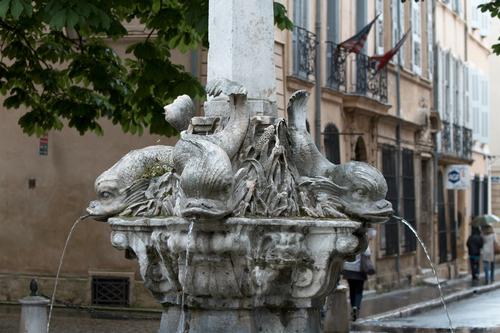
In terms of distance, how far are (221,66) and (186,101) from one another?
36 centimetres

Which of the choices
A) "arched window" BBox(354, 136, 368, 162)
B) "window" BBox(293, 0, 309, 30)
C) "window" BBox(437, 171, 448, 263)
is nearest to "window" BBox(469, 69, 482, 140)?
"window" BBox(437, 171, 448, 263)

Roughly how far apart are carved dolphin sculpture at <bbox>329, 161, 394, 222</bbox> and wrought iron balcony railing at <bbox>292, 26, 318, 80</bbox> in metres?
15.4

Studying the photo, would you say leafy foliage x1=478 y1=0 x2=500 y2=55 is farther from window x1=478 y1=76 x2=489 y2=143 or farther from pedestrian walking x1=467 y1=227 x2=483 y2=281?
window x1=478 y1=76 x2=489 y2=143

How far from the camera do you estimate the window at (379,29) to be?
29.3 m

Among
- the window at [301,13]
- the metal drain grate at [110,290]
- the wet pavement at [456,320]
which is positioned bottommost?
the wet pavement at [456,320]

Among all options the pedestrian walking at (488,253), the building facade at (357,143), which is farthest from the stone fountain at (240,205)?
the pedestrian walking at (488,253)

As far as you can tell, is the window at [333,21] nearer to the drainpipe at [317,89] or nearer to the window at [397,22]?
the drainpipe at [317,89]

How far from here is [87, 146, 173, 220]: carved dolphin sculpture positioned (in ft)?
26.5

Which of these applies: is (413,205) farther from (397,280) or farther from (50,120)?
(50,120)

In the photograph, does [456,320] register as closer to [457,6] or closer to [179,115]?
[179,115]

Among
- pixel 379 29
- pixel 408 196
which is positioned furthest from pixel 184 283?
pixel 408 196

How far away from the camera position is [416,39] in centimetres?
3341

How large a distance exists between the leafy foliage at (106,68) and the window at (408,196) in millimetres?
15453

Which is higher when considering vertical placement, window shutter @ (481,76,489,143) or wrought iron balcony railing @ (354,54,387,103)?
window shutter @ (481,76,489,143)
